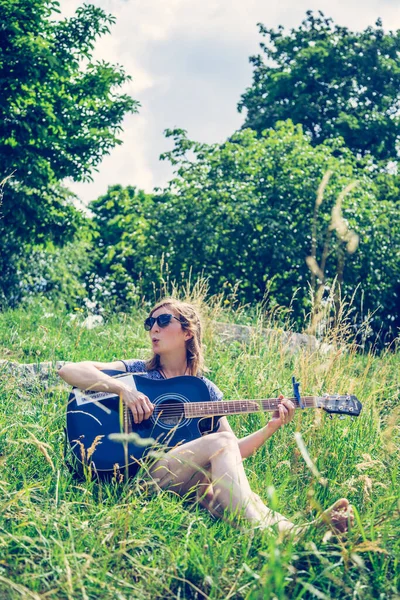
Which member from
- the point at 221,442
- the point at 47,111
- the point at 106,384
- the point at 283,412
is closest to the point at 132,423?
the point at 106,384

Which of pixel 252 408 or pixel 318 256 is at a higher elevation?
pixel 318 256

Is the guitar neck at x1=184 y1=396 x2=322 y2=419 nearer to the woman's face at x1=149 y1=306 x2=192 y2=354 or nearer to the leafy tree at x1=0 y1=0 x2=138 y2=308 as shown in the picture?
the woman's face at x1=149 y1=306 x2=192 y2=354

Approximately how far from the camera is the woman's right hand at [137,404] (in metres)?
3.00

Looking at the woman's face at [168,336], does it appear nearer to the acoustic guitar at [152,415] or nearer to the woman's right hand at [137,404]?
the acoustic guitar at [152,415]

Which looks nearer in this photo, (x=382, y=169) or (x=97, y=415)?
(x=97, y=415)

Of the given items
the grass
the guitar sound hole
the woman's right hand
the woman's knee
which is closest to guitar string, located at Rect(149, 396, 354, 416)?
the guitar sound hole

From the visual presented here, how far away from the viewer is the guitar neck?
3.20 metres

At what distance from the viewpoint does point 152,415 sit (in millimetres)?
3141

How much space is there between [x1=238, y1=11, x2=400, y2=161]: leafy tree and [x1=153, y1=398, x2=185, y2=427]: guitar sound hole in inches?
521

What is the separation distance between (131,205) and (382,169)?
18.8 feet

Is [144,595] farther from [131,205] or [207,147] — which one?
[131,205]

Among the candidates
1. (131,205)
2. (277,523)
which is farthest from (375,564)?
(131,205)

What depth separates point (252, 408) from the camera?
129 inches

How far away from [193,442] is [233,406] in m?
0.42
